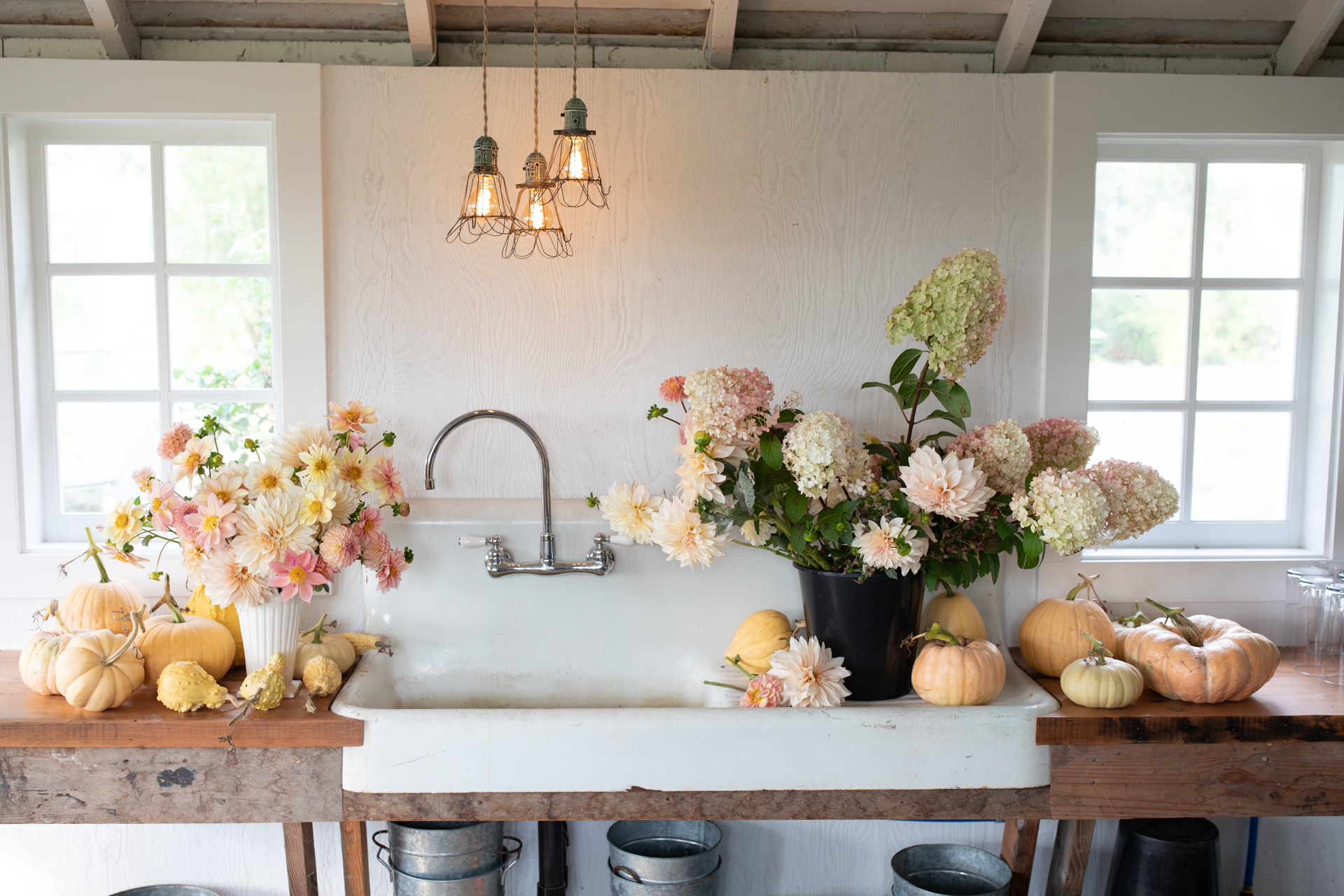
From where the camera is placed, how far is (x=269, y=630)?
163cm

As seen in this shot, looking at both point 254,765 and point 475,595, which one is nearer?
point 254,765

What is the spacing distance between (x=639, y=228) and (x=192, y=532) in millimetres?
1087

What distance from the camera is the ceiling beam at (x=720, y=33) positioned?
1854mm

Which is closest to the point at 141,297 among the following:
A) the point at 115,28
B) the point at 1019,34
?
the point at 115,28

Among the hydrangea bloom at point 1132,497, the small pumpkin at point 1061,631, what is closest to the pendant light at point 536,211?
the hydrangea bloom at point 1132,497

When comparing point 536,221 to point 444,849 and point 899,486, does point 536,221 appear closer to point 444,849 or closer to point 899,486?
point 899,486

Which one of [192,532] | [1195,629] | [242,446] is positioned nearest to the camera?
[192,532]

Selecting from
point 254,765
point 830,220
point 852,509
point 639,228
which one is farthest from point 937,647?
point 254,765

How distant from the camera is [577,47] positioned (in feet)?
6.53

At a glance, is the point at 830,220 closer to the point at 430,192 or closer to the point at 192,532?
the point at 430,192

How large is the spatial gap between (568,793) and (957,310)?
3.59ft

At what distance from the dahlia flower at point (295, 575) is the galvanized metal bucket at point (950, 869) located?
4.49ft

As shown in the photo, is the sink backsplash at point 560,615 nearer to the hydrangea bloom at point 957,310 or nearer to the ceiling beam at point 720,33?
the hydrangea bloom at point 957,310

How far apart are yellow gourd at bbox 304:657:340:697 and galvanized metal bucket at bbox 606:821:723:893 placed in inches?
27.5
